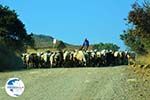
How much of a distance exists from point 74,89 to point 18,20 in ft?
95.9

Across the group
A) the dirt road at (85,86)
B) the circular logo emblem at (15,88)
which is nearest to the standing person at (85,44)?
the dirt road at (85,86)

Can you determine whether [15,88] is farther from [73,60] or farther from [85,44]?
[85,44]

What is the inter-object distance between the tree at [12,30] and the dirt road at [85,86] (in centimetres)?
2041

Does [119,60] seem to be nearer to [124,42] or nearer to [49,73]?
[124,42]

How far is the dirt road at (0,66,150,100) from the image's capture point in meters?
20.7

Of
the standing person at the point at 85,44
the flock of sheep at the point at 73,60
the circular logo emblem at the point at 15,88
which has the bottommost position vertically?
the circular logo emblem at the point at 15,88

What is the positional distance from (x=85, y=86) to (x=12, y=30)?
91.0 ft

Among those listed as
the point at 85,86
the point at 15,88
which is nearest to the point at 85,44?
the point at 85,86

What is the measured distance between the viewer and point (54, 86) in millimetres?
23781

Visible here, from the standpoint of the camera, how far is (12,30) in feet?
164

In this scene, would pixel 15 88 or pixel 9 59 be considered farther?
pixel 9 59

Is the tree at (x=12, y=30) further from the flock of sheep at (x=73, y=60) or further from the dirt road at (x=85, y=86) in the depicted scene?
the dirt road at (x=85, y=86)

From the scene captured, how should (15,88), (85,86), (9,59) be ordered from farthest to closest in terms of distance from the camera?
(9,59) → (85,86) → (15,88)

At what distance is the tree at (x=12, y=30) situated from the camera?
49.0 meters
